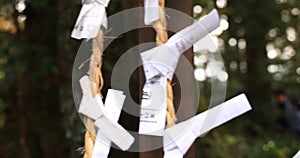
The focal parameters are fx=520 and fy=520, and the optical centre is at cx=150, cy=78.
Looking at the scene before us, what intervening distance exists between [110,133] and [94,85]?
0.06 metres

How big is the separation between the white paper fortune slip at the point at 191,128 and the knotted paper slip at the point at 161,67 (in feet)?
0.05

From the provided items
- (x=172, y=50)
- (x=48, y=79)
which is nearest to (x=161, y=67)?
(x=172, y=50)

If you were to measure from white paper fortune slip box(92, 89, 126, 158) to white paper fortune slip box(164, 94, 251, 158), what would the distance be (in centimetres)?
7

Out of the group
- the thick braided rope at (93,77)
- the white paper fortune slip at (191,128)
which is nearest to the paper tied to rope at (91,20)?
the thick braided rope at (93,77)

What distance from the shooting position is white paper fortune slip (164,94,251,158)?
0.52 m

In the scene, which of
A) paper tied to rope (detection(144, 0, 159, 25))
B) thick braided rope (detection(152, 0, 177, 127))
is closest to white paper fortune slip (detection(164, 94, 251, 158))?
thick braided rope (detection(152, 0, 177, 127))

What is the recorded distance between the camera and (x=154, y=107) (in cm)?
55

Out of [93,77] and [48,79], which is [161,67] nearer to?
[93,77]

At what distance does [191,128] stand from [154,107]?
0.05 meters

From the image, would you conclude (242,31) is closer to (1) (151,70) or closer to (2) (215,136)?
(2) (215,136)

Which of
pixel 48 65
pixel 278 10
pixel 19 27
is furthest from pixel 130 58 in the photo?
pixel 278 10

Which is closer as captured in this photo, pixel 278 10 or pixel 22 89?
pixel 22 89

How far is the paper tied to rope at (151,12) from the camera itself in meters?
0.55

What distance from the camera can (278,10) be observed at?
4809 mm
